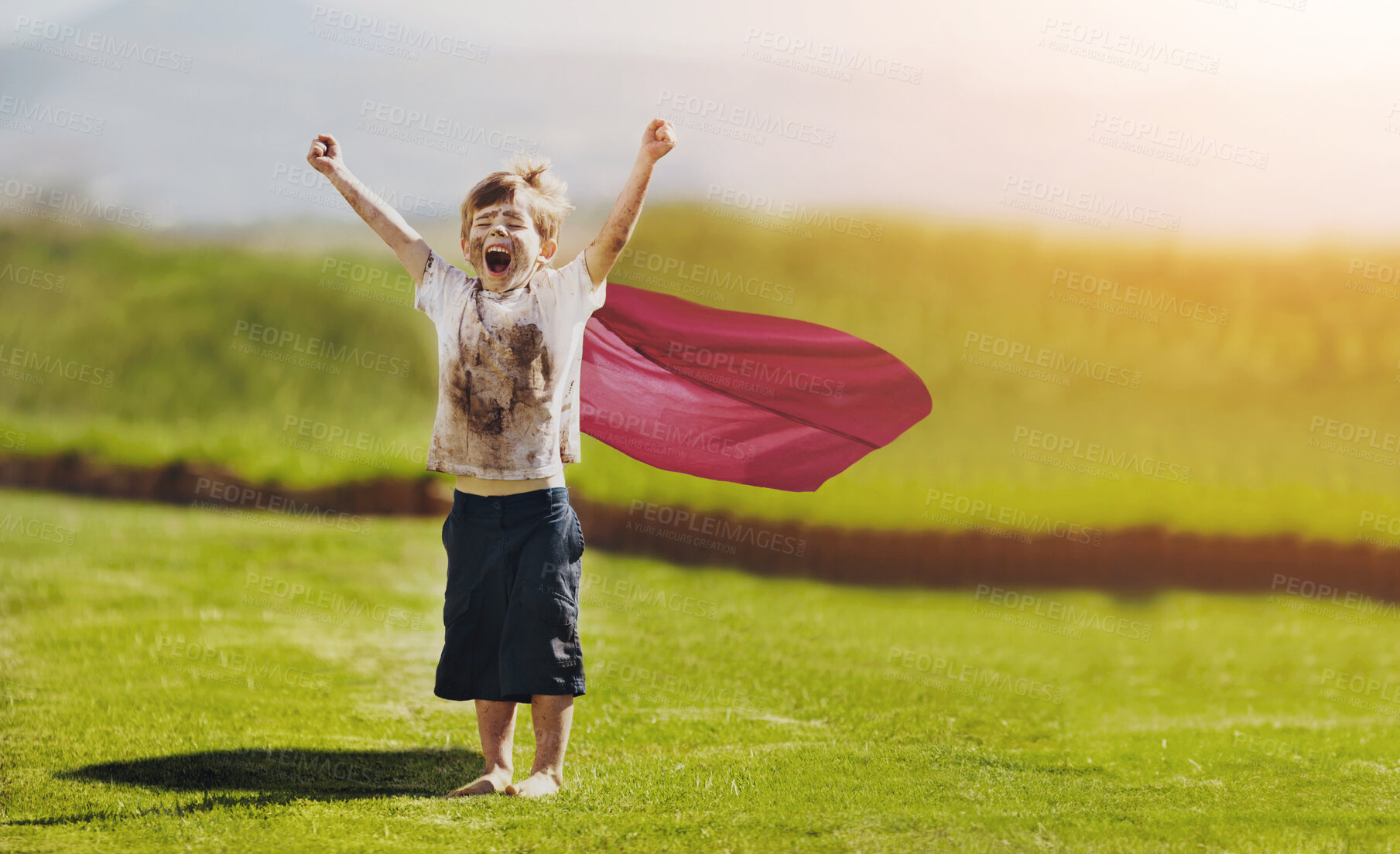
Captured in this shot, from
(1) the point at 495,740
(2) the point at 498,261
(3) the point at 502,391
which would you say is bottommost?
(1) the point at 495,740

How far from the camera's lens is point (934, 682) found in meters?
6.68

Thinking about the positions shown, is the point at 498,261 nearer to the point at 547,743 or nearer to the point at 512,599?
the point at 512,599

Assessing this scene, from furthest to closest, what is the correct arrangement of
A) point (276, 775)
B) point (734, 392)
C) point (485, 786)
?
1. point (734, 392)
2. point (276, 775)
3. point (485, 786)

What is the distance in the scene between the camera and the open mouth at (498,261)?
3979 mm

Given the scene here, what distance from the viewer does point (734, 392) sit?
514 cm

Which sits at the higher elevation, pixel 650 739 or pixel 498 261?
pixel 498 261

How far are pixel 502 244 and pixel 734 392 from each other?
156 cm

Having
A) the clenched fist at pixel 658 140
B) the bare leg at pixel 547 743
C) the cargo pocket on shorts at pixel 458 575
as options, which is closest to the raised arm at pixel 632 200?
the clenched fist at pixel 658 140

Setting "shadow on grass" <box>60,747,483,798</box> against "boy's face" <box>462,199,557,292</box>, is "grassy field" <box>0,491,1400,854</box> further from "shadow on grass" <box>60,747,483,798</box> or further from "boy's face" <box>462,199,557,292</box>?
"boy's face" <box>462,199,557,292</box>

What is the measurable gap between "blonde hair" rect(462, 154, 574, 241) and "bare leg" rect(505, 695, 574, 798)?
1794mm

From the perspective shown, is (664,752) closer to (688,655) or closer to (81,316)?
(688,655)

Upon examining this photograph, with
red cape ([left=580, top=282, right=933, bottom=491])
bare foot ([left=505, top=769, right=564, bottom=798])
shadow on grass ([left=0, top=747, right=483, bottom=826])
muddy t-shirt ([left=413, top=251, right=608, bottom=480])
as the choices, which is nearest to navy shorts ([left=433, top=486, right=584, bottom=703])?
muddy t-shirt ([left=413, top=251, right=608, bottom=480])

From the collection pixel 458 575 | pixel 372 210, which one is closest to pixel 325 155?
pixel 372 210

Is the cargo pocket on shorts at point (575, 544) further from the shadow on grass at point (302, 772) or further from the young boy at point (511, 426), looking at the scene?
the shadow on grass at point (302, 772)
